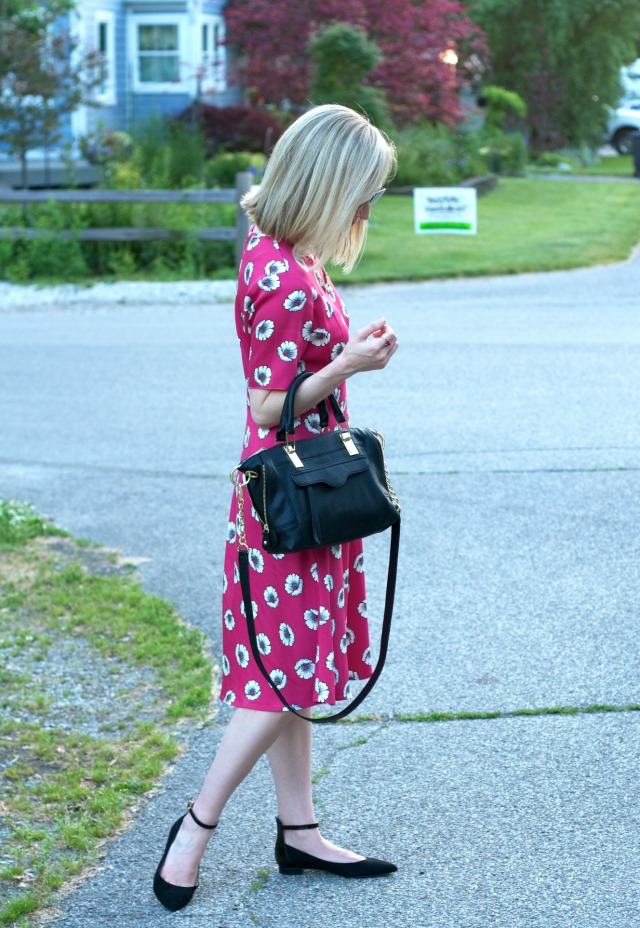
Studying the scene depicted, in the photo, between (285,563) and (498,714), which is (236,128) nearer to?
(498,714)

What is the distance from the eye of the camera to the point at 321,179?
272 centimetres

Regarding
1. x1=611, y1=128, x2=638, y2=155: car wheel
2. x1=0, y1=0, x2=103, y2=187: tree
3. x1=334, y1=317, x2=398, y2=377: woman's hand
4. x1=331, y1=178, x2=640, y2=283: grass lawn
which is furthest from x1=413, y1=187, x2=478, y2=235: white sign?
x1=611, y1=128, x2=638, y2=155: car wheel

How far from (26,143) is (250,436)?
16.9 meters

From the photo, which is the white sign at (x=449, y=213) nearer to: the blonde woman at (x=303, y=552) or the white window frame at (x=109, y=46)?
the white window frame at (x=109, y=46)

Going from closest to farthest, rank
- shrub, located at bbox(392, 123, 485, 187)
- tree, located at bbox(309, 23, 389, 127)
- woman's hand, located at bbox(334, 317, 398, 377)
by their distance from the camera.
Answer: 1. woman's hand, located at bbox(334, 317, 398, 377)
2. tree, located at bbox(309, 23, 389, 127)
3. shrub, located at bbox(392, 123, 485, 187)

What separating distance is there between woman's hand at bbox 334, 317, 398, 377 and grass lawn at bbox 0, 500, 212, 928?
1.51 meters

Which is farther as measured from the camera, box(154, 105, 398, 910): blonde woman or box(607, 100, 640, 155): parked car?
box(607, 100, 640, 155): parked car

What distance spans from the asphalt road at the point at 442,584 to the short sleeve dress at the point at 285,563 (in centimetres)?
59

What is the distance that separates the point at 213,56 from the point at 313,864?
25.2 metres

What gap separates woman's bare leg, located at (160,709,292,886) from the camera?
292cm

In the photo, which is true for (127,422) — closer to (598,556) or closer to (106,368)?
(106,368)

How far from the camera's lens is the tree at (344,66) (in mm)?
19891

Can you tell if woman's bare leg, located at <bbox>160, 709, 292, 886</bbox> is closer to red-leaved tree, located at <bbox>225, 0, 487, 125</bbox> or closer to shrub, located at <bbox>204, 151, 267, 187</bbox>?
shrub, located at <bbox>204, 151, 267, 187</bbox>

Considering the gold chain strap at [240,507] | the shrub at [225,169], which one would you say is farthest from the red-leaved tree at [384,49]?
the gold chain strap at [240,507]
